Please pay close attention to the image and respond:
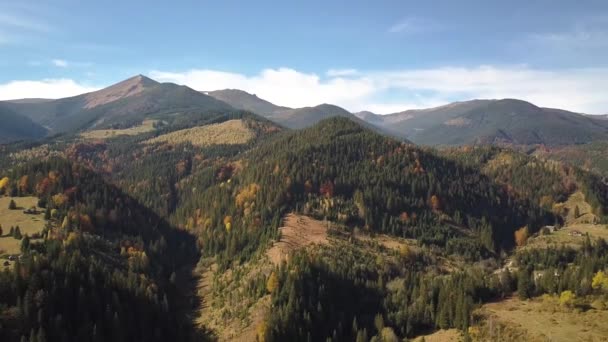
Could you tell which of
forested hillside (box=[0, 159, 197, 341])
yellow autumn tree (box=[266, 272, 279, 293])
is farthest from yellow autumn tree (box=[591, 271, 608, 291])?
forested hillside (box=[0, 159, 197, 341])

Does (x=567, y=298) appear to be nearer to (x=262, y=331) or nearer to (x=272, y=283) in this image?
(x=262, y=331)

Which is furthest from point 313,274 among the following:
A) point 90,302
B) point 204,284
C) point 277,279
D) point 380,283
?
point 90,302

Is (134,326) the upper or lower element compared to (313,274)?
lower

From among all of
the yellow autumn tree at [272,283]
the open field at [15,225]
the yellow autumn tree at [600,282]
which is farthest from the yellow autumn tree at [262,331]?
the yellow autumn tree at [600,282]

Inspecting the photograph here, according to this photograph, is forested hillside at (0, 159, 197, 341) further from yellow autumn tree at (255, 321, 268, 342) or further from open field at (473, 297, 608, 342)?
open field at (473, 297, 608, 342)

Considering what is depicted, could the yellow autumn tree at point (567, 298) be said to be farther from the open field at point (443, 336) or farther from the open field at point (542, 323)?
the open field at point (443, 336)

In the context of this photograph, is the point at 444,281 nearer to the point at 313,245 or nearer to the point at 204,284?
the point at 313,245

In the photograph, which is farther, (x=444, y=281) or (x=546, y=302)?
(x=444, y=281)
